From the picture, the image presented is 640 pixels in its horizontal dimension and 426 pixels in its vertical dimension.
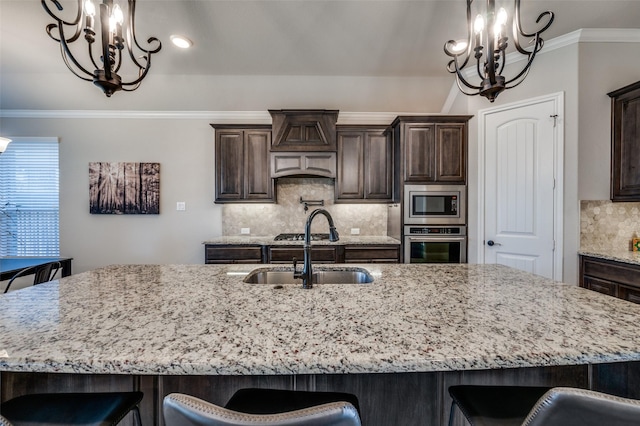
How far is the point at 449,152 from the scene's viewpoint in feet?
10.7

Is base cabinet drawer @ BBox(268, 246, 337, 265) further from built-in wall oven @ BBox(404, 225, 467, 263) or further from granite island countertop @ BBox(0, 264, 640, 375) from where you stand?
granite island countertop @ BBox(0, 264, 640, 375)

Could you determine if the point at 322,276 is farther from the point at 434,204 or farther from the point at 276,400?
the point at 434,204

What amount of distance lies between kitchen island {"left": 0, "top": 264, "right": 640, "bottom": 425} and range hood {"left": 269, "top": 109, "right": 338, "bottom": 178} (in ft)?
7.42

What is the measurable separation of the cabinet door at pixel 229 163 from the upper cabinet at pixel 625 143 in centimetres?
386

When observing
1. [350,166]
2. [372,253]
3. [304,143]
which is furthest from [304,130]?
[372,253]

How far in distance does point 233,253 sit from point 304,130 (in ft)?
5.72

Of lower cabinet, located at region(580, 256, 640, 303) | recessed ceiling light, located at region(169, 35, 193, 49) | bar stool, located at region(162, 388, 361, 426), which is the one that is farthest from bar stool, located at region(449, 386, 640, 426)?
recessed ceiling light, located at region(169, 35, 193, 49)

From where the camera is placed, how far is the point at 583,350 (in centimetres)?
76

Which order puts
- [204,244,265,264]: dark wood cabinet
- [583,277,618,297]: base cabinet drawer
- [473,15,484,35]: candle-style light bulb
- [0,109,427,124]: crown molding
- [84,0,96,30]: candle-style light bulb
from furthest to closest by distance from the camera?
1. [0,109,427,124]: crown molding
2. [204,244,265,264]: dark wood cabinet
3. [583,277,618,297]: base cabinet drawer
4. [473,15,484,35]: candle-style light bulb
5. [84,0,96,30]: candle-style light bulb

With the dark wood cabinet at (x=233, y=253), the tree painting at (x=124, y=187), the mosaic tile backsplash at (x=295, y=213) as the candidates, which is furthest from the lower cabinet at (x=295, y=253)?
the tree painting at (x=124, y=187)

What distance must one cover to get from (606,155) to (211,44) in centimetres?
403

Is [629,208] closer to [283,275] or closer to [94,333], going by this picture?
[283,275]

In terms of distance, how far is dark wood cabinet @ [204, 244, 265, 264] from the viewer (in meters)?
3.33

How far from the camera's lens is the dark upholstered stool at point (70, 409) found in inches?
33.8
